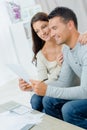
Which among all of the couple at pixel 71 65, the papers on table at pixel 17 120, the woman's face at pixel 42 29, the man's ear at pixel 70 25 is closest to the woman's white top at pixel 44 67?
the woman's face at pixel 42 29

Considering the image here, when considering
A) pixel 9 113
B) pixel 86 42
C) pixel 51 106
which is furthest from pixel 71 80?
pixel 9 113

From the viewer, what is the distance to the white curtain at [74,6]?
350 centimetres

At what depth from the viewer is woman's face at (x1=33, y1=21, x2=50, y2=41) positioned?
1886 mm

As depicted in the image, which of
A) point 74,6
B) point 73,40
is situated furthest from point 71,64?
point 74,6

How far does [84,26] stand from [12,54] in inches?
45.5

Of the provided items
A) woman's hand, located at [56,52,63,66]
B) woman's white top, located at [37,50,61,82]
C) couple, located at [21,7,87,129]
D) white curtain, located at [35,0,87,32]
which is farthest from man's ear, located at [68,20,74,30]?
white curtain, located at [35,0,87,32]

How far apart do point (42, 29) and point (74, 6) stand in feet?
6.19

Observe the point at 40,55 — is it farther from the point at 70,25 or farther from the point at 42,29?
the point at 70,25

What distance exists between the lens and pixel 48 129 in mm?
1108

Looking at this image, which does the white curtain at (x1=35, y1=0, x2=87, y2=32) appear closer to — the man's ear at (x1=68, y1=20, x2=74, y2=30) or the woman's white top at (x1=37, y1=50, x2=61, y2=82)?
the woman's white top at (x1=37, y1=50, x2=61, y2=82)

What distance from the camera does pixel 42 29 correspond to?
1.89 m

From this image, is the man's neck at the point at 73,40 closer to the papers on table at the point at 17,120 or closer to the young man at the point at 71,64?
the young man at the point at 71,64

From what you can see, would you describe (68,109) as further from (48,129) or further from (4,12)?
(4,12)

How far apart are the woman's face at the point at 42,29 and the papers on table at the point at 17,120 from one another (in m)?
0.74
